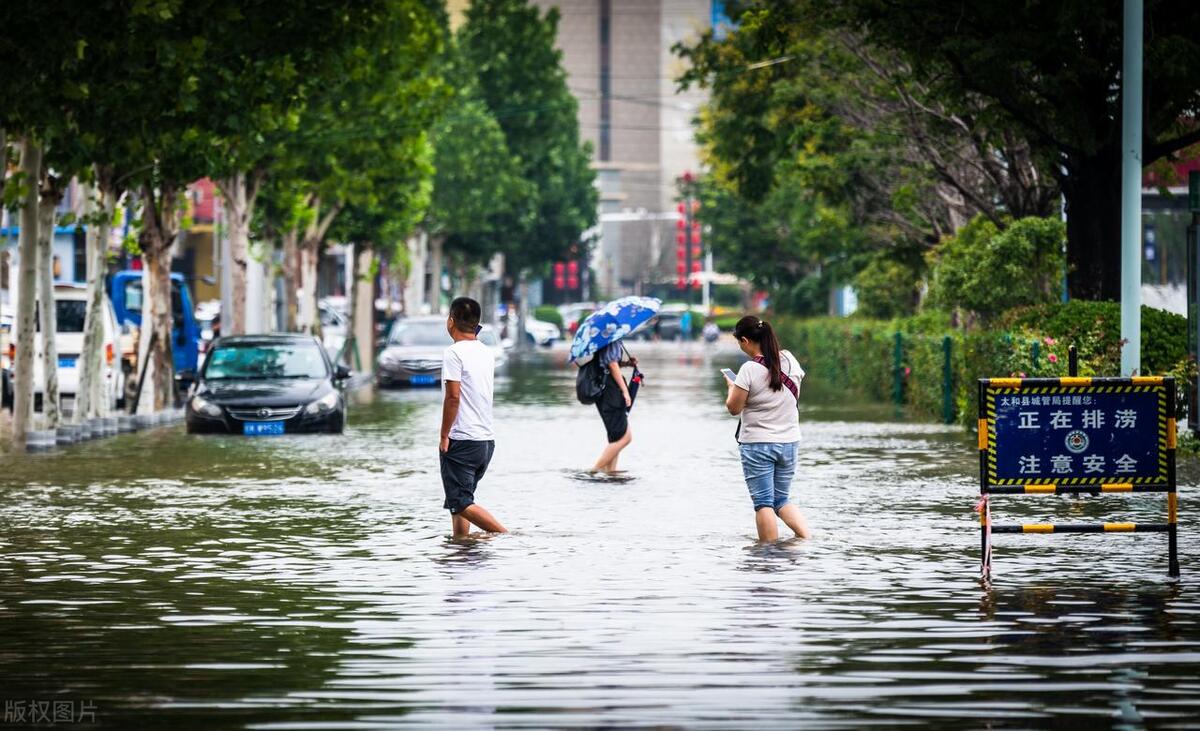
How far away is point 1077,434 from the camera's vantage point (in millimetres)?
12508

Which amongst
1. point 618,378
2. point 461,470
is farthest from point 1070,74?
point 461,470

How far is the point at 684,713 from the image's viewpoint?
8297 millimetres

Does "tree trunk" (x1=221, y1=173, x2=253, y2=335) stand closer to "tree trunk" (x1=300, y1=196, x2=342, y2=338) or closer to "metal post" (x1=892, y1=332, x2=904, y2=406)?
"tree trunk" (x1=300, y1=196, x2=342, y2=338)

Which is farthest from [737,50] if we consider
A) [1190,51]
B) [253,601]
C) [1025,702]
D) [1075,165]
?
[1025,702]

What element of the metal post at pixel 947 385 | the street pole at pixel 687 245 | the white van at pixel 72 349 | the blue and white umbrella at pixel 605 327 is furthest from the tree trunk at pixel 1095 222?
the street pole at pixel 687 245

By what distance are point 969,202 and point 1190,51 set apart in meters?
14.3

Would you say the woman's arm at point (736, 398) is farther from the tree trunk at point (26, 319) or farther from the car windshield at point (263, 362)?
the car windshield at point (263, 362)

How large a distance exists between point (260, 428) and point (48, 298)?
3.13 m

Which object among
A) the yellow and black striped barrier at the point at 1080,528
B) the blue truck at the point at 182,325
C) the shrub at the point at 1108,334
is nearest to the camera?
the yellow and black striped barrier at the point at 1080,528

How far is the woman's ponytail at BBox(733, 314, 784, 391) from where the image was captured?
46.8 feet

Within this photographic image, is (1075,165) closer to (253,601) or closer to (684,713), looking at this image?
(253,601)

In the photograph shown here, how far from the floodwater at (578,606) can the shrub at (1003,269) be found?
9554 millimetres

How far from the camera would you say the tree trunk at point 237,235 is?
39438 millimetres

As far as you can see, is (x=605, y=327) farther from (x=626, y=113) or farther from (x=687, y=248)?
(x=626, y=113)
